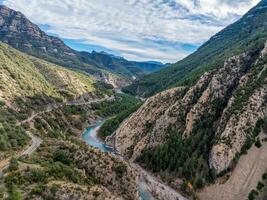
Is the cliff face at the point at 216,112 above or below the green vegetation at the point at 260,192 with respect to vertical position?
above

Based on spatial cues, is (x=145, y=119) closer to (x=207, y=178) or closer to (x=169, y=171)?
(x=169, y=171)

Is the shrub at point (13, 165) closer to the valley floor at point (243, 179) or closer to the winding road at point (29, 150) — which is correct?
the winding road at point (29, 150)

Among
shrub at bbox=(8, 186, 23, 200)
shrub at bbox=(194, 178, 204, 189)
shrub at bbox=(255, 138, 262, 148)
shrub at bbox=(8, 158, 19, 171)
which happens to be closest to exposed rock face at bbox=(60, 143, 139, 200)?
shrub at bbox=(194, 178, 204, 189)

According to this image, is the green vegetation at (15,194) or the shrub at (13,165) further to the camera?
the shrub at (13,165)

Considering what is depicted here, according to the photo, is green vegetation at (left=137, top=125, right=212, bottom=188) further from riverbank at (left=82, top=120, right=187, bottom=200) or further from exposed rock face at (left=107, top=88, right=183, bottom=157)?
exposed rock face at (left=107, top=88, right=183, bottom=157)

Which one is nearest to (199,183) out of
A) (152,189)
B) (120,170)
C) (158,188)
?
(158,188)

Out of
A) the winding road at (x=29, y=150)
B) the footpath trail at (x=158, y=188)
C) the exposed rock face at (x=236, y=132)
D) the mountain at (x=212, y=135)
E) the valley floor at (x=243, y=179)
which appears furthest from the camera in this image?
the exposed rock face at (x=236, y=132)

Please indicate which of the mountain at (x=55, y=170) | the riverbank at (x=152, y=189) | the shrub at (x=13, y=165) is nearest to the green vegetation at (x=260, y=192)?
the riverbank at (x=152, y=189)
